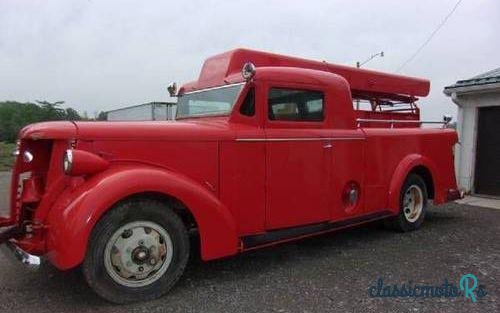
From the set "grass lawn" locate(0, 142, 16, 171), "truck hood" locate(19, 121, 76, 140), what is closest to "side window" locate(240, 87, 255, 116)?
"truck hood" locate(19, 121, 76, 140)

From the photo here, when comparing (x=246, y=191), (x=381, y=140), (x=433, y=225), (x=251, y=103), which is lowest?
(x=433, y=225)

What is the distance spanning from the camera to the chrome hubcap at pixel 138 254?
4.41m

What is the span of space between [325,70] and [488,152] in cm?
581

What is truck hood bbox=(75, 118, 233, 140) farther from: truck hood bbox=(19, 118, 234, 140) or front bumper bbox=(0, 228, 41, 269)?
front bumper bbox=(0, 228, 41, 269)

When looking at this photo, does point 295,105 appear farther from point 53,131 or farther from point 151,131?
point 53,131

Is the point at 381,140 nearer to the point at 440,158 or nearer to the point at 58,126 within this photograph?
the point at 440,158

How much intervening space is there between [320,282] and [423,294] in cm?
96

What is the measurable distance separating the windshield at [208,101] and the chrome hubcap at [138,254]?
1607mm

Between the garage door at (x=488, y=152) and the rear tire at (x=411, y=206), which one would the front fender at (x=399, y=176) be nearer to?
the rear tire at (x=411, y=206)

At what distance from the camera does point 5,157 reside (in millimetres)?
25000

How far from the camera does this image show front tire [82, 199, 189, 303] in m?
4.30

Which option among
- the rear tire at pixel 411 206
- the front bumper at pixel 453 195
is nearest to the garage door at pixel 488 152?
the front bumper at pixel 453 195

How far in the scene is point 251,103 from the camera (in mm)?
5477

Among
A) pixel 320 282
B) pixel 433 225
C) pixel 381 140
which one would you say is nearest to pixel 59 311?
pixel 320 282
